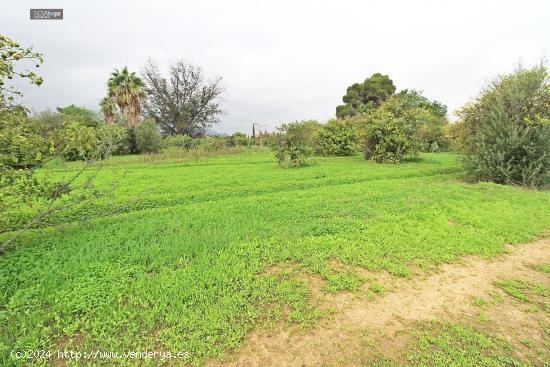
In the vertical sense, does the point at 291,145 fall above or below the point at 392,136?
below

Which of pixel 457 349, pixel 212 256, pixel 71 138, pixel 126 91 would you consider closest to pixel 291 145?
pixel 212 256

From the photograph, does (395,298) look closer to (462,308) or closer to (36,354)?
(462,308)

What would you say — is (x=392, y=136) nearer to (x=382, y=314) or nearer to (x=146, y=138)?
(x=382, y=314)

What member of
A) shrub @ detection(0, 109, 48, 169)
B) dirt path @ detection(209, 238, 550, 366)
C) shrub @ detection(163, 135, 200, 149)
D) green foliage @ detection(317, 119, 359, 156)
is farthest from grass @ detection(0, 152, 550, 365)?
shrub @ detection(163, 135, 200, 149)

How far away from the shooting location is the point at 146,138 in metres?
26.3

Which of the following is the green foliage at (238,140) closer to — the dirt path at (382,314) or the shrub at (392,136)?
the shrub at (392,136)

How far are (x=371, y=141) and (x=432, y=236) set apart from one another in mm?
13342

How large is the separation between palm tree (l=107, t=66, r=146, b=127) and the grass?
27301 millimetres

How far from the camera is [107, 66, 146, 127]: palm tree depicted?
1193 inches

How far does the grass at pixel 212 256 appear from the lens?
109 inches

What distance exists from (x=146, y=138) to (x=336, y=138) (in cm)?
1743

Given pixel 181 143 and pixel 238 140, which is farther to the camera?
pixel 238 140

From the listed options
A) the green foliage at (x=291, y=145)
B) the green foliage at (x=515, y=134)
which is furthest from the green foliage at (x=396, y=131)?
the green foliage at (x=515, y=134)

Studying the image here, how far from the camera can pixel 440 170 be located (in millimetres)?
13070
